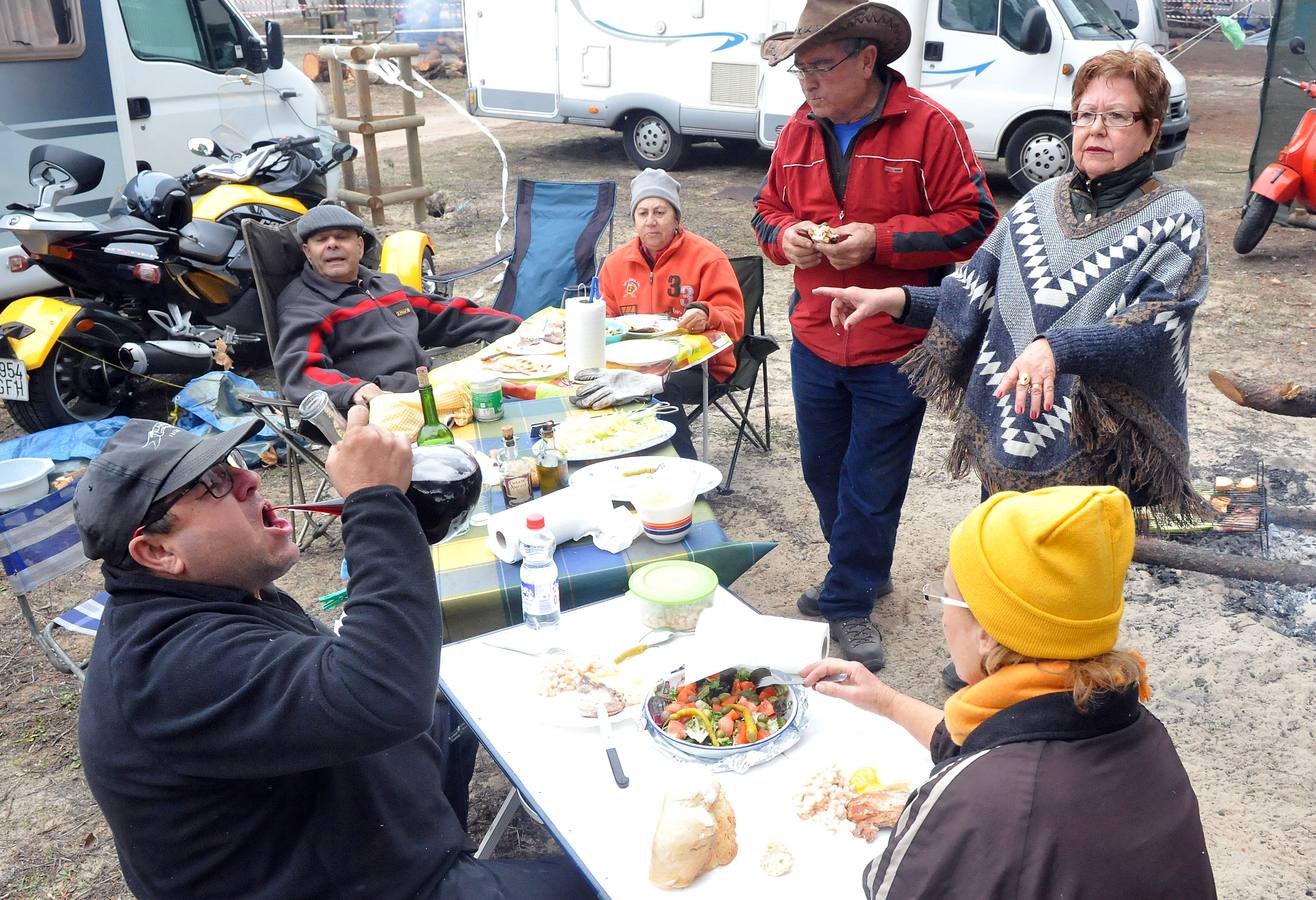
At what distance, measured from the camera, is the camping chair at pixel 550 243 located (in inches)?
224

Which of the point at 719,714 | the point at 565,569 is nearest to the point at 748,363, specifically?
the point at 565,569

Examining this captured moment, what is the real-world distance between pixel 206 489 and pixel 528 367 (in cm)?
226

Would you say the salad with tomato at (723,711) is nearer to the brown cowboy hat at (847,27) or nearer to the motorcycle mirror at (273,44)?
the brown cowboy hat at (847,27)

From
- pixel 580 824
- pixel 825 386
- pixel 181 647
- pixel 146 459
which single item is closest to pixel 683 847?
pixel 580 824

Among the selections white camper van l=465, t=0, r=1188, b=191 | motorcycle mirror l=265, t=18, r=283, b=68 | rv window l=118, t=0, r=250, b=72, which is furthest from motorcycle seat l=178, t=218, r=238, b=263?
white camper van l=465, t=0, r=1188, b=191

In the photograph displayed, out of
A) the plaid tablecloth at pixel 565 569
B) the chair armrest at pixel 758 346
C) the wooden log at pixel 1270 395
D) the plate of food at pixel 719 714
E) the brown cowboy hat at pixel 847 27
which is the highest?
the brown cowboy hat at pixel 847 27

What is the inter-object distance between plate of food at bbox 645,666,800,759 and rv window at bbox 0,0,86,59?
20.9 ft

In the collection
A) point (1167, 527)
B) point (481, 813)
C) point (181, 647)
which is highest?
point (181, 647)

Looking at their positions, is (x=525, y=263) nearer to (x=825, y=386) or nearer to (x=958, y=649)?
(x=825, y=386)

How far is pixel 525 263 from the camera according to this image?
5.77 metres

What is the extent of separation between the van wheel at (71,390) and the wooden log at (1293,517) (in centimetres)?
578

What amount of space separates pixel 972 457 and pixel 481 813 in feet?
5.93

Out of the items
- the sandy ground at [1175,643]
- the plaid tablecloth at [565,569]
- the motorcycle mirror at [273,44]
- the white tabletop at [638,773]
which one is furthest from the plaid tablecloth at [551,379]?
the motorcycle mirror at [273,44]

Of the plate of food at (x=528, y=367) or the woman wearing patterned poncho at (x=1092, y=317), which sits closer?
the woman wearing patterned poncho at (x=1092, y=317)
